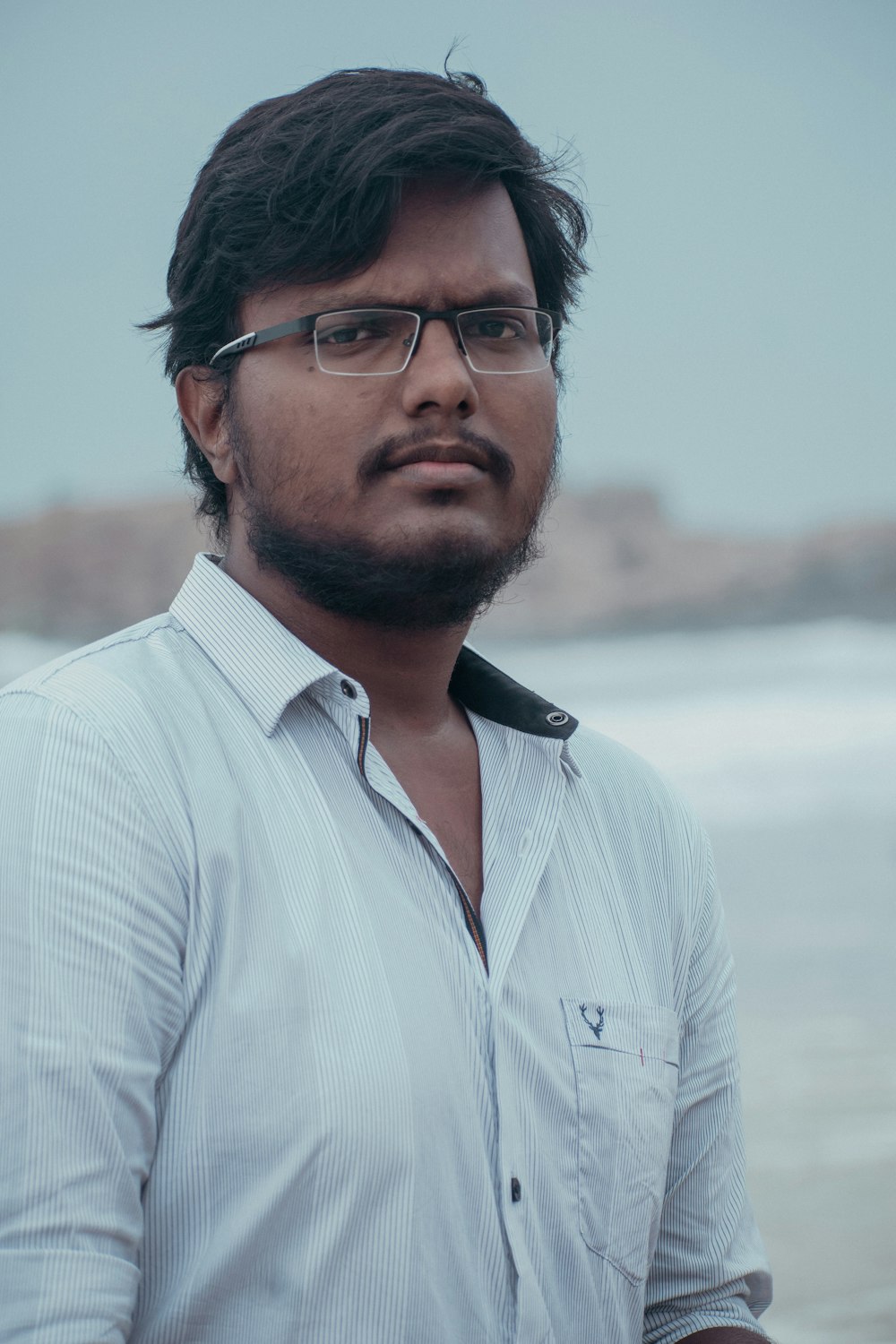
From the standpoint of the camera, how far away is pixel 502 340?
111 cm

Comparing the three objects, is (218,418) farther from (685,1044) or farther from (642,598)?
(642,598)

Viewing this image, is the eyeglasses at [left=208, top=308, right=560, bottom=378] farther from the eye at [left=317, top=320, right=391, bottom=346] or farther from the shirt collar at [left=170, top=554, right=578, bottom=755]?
the shirt collar at [left=170, top=554, right=578, bottom=755]

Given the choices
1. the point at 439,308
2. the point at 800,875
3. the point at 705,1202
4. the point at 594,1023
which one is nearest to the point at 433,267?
the point at 439,308

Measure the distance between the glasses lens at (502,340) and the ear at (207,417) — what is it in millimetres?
254

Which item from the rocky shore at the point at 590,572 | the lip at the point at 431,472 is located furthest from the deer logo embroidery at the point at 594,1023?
the rocky shore at the point at 590,572

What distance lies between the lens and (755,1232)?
3.77 ft

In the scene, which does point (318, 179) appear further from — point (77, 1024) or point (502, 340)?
point (77, 1024)

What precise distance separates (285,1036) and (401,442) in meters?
0.49

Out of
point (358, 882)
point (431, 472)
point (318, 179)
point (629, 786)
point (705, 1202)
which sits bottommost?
point (705, 1202)

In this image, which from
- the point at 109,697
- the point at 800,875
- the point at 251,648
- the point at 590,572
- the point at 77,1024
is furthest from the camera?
the point at 590,572

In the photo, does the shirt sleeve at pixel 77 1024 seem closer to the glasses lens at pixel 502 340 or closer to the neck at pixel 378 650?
the neck at pixel 378 650

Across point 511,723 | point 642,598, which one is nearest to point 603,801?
point 511,723

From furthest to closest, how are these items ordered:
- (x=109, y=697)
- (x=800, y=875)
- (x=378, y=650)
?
(x=800, y=875), (x=378, y=650), (x=109, y=697)

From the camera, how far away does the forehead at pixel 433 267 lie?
1046 mm
